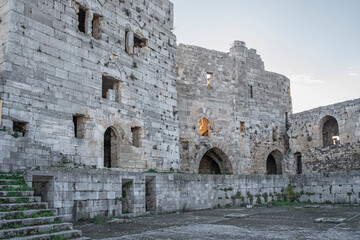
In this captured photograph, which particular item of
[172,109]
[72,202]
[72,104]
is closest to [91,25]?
[72,104]

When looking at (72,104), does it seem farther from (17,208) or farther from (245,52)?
(245,52)

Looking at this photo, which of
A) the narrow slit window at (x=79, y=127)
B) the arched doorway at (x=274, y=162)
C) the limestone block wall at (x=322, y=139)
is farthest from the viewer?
the arched doorway at (x=274, y=162)

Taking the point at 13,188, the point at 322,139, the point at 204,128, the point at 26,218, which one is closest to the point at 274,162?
the point at 322,139

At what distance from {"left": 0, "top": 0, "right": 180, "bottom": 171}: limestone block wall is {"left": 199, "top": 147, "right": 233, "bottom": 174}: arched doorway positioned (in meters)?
6.08

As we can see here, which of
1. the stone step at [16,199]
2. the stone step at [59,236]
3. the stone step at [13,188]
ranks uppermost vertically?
the stone step at [13,188]

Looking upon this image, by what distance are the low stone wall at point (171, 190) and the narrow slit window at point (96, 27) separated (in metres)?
6.12

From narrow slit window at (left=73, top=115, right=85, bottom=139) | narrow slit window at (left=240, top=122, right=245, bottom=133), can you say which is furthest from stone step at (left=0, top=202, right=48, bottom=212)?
narrow slit window at (left=240, top=122, right=245, bottom=133)

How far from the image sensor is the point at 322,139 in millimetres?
25250

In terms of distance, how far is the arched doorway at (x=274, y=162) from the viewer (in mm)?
27328

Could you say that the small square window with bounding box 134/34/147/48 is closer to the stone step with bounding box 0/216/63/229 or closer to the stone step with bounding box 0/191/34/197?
the stone step with bounding box 0/191/34/197

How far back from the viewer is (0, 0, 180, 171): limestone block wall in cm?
1182

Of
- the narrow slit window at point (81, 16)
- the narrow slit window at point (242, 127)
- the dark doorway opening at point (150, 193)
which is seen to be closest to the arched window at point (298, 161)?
the narrow slit window at point (242, 127)

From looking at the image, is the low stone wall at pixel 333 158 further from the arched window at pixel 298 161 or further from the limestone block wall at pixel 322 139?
the arched window at pixel 298 161

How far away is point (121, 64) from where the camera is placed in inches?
625
